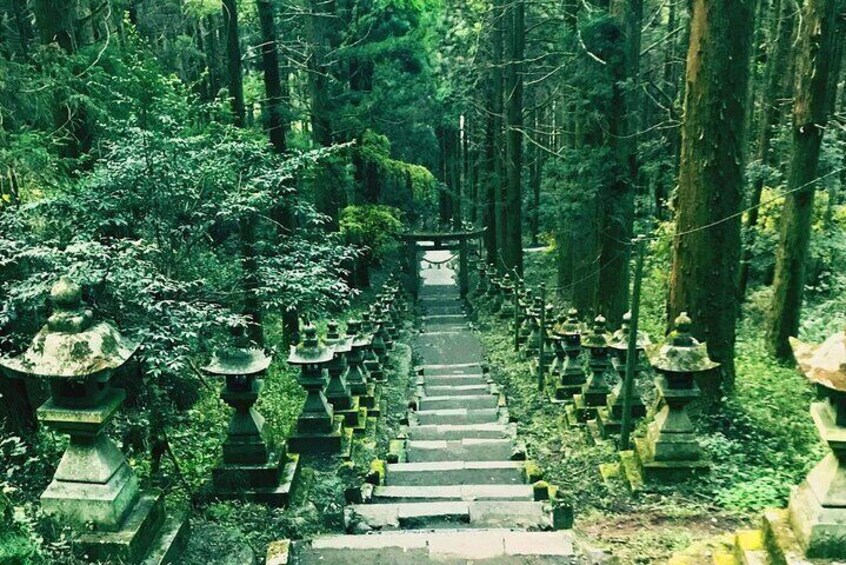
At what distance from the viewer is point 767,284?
64.3 ft

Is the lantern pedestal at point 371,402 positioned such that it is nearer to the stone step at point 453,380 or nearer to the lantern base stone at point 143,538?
the stone step at point 453,380

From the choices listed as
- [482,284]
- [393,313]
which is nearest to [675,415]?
[393,313]

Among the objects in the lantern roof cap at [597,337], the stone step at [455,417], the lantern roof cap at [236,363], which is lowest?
the stone step at [455,417]

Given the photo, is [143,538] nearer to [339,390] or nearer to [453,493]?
[453,493]

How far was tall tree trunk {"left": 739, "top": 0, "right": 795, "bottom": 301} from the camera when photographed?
14922mm

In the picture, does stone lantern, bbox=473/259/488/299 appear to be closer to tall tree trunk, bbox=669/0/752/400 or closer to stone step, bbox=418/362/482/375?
stone step, bbox=418/362/482/375

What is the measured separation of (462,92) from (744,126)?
19080 mm

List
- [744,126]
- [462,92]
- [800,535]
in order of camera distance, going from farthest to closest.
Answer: [462,92]
[744,126]
[800,535]

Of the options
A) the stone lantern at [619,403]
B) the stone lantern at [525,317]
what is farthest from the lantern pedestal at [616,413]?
the stone lantern at [525,317]

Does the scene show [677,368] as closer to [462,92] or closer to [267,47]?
[267,47]

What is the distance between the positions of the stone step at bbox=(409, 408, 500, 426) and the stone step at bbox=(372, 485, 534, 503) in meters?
3.52

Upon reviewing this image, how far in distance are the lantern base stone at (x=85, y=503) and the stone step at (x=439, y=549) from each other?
1201 millimetres

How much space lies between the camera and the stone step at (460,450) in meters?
8.16

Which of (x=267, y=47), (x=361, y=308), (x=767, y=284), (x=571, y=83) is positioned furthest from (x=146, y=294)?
(x=767, y=284)
